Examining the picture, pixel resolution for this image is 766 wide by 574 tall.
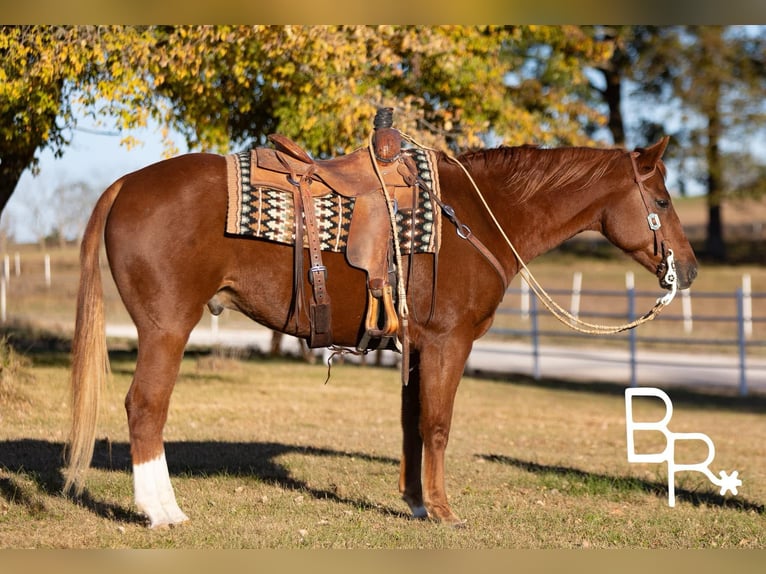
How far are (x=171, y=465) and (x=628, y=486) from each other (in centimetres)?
328

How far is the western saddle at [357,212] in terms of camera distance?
504cm

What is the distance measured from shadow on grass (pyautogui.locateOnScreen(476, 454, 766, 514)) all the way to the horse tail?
11.2 ft

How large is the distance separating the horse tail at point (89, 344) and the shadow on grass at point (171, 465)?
0.56 m

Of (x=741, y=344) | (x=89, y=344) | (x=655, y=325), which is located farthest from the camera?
(x=655, y=325)

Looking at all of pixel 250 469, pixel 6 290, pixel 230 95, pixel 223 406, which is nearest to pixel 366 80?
pixel 230 95

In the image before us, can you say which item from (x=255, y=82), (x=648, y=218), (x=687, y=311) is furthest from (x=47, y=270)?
(x=687, y=311)

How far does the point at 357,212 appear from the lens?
5.12 metres

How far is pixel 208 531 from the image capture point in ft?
16.0

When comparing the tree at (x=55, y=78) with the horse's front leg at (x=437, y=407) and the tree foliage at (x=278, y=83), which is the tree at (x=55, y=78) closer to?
the tree foliage at (x=278, y=83)

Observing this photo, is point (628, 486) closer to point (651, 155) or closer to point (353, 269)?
point (651, 155)

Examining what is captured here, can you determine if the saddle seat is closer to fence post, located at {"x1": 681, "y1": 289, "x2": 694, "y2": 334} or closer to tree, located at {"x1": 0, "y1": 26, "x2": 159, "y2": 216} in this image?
tree, located at {"x1": 0, "y1": 26, "x2": 159, "y2": 216}

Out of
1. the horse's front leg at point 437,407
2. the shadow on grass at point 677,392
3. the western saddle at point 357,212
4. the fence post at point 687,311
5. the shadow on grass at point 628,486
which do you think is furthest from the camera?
the fence post at point 687,311

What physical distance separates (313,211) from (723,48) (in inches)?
983

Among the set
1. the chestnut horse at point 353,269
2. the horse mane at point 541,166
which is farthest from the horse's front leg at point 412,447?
the horse mane at point 541,166
